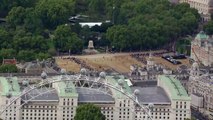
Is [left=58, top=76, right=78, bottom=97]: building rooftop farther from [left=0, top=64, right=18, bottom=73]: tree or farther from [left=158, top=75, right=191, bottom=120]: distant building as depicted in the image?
[left=0, top=64, right=18, bottom=73]: tree

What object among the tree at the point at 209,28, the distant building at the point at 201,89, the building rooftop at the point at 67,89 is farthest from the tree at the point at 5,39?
the building rooftop at the point at 67,89

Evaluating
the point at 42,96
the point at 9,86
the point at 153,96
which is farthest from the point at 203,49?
the point at 9,86

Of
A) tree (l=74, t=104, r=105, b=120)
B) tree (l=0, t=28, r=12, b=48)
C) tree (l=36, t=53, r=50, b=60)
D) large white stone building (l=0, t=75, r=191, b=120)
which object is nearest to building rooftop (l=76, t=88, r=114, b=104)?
large white stone building (l=0, t=75, r=191, b=120)

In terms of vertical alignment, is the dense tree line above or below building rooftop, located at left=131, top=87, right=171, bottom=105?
above

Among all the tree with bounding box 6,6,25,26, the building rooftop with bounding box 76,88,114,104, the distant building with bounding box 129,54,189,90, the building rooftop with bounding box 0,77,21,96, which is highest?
the tree with bounding box 6,6,25,26

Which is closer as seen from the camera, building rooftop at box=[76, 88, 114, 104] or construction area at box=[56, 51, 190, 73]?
building rooftop at box=[76, 88, 114, 104]

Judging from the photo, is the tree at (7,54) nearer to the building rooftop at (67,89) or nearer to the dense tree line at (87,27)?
the dense tree line at (87,27)
